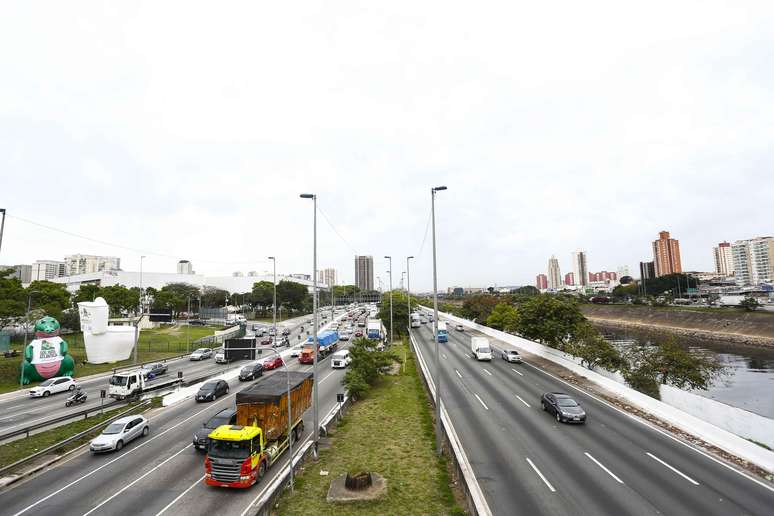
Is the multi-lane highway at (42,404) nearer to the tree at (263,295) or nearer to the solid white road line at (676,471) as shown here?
the solid white road line at (676,471)

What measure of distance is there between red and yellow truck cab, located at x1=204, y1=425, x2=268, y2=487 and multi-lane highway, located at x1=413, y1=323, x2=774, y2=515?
9350mm

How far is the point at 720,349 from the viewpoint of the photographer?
7181 centimetres

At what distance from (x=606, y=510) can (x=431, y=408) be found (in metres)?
14.7

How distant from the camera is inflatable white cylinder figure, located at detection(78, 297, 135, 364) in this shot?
4669cm

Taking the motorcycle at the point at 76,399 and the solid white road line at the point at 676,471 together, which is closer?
the solid white road line at the point at 676,471

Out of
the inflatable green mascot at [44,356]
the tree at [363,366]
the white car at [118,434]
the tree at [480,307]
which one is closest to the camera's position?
the white car at [118,434]

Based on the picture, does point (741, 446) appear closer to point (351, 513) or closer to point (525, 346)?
point (351, 513)

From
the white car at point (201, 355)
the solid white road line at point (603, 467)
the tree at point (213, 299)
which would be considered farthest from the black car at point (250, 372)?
the tree at point (213, 299)

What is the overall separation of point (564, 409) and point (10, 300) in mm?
63345

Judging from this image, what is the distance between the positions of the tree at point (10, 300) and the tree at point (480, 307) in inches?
3004

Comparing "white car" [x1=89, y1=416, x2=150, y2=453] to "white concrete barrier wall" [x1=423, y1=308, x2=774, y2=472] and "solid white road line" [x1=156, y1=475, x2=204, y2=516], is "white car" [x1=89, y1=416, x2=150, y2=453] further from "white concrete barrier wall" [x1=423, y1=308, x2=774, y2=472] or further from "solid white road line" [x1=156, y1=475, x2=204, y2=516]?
"white concrete barrier wall" [x1=423, y1=308, x2=774, y2=472]

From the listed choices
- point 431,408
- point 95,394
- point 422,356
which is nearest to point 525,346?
point 422,356

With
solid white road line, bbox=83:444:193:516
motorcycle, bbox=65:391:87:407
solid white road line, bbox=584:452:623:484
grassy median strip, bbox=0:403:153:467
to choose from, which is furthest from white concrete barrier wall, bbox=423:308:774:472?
motorcycle, bbox=65:391:87:407

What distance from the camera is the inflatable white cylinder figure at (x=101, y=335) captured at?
4669 cm
